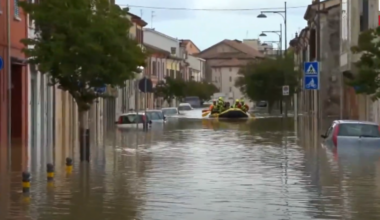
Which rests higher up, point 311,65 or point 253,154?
point 311,65

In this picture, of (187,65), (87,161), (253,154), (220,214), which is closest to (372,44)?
(253,154)

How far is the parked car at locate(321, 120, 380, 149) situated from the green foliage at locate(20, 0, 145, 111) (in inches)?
278

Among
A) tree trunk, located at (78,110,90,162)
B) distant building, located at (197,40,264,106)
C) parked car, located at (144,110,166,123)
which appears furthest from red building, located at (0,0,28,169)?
distant building, located at (197,40,264,106)

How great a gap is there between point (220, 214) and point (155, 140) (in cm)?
2341

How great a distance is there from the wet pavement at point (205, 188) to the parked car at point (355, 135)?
2.22 feet

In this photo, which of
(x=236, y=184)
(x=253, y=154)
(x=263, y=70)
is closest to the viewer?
(x=236, y=184)

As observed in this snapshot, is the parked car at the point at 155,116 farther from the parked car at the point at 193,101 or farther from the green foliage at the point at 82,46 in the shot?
the parked car at the point at 193,101

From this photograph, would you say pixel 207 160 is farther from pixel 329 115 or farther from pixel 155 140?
pixel 329 115

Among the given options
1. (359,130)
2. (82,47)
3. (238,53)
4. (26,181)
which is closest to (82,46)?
(82,47)

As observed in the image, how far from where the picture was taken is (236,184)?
1811 centimetres

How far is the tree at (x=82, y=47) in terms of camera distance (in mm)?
23781

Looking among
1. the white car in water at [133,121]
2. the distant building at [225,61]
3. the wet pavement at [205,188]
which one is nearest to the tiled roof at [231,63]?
the distant building at [225,61]

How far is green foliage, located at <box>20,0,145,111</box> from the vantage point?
23781mm

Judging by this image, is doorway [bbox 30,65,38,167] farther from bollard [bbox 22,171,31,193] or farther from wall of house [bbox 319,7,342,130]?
wall of house [bbox 319,7,342,130]
